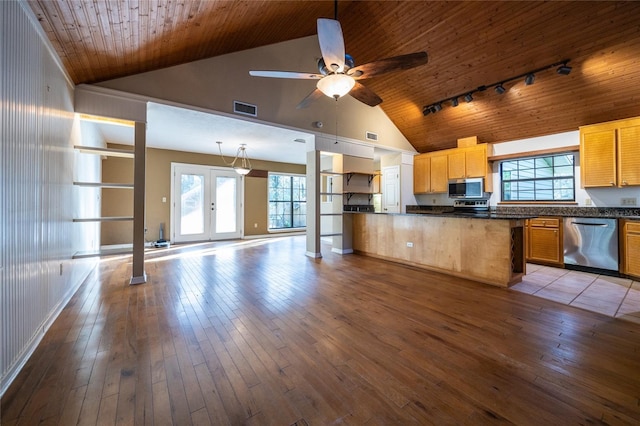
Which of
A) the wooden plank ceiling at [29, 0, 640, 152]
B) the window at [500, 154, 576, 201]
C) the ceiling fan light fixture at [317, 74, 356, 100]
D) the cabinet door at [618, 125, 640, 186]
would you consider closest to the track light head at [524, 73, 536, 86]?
the wooden plank ceiling at [29, 0, 640, 152]

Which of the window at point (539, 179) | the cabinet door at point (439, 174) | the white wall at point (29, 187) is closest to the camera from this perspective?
the white wall at point (29, 187)

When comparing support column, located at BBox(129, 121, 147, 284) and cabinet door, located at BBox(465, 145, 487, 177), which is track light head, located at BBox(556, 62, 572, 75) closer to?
cabinet door, located at BBox(465, 145, 487, 177)

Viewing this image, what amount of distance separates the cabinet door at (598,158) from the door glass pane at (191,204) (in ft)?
28.6

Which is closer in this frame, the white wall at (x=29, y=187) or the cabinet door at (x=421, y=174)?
the white wall at (x=29, y=187)

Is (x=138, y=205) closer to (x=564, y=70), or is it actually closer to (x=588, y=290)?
(x=588, y=290)

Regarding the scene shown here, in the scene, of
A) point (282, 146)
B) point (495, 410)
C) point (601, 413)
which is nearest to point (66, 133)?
point (282, 146)

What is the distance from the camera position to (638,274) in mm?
3717

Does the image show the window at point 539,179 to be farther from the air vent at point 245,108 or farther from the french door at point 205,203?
the french door at point 205,203

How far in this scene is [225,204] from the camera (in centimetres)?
783

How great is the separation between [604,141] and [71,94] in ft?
26.2

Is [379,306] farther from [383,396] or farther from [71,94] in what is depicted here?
[71,94]

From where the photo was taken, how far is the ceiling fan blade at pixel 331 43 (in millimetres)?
2260

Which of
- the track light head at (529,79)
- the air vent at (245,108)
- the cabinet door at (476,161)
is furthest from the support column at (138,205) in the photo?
the cabinet door at (476,161)

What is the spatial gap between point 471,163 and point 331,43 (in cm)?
502
